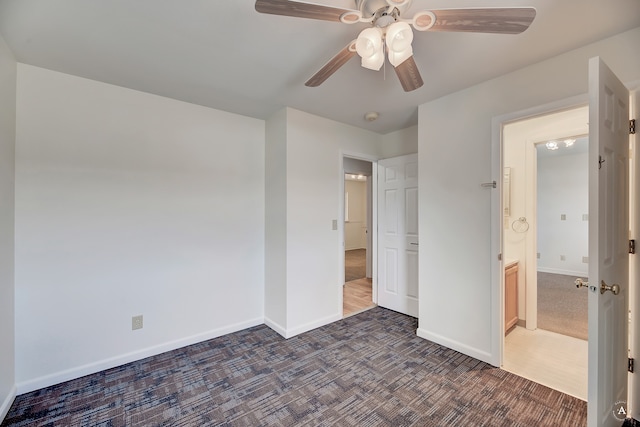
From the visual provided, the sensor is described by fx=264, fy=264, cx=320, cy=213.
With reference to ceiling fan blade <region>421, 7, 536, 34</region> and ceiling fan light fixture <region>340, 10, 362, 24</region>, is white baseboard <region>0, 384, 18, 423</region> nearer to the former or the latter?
ceiling fan light fixture <region>340, 10, 362, 24</region>

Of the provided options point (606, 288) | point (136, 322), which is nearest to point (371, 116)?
point (606, 288)

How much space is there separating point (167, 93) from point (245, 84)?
31.2 inches

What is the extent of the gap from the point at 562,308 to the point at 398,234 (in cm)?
243

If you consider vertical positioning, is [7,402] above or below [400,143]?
below

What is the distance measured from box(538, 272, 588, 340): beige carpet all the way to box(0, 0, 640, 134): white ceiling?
281 cm

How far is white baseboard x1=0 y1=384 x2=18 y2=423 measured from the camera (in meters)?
1.69

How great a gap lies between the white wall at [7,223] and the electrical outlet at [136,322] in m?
0.70

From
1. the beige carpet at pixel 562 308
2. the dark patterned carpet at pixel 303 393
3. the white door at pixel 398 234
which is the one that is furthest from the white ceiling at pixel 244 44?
the beige carpet at pixel 562 308

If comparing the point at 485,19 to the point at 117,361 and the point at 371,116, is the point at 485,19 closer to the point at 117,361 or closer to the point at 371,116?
the point at 371,116

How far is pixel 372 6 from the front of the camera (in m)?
1.28

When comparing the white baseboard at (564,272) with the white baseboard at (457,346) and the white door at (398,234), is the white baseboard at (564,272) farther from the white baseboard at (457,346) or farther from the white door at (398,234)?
the white baseboard at (457,346)

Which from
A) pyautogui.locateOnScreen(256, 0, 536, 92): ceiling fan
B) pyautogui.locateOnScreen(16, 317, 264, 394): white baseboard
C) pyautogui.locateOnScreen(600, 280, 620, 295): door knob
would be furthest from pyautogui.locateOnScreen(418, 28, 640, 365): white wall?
pyautogui.locateOnScreen(16, 317, 264, 394): white baseboard

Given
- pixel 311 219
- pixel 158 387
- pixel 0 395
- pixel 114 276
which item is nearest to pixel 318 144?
pixel 311 219

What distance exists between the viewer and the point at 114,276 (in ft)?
7.54
